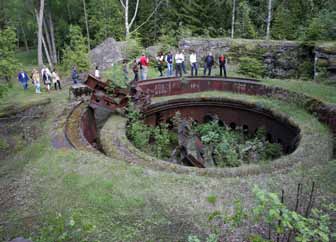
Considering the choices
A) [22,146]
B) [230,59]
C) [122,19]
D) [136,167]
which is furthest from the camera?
[122,19]

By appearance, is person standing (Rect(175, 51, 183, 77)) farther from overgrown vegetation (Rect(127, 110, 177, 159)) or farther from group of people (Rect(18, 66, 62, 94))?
group of people (Rect(18, 66, 62, 94))

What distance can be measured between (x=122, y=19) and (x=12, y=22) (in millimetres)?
12285

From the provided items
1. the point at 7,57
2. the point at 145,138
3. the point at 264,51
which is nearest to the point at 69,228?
the point at 145,138

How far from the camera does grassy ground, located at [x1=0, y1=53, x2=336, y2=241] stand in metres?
4.14

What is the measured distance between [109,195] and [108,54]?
14.3m

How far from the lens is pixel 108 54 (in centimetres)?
1791

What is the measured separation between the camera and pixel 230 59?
1775 centimetres

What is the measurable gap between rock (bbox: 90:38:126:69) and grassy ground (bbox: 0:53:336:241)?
37.1 ft

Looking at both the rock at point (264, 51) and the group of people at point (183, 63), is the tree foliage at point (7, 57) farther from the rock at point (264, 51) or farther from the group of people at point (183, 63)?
the rock at point (264, 51)

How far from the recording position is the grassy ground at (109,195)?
4.14 m

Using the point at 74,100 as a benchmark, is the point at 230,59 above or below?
above

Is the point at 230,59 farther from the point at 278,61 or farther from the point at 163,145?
the point at 163,145

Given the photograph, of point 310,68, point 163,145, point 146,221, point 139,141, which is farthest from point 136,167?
point 310,68

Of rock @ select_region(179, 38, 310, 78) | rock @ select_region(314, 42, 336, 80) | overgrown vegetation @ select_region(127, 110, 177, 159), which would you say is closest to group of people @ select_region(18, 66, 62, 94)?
overgrown vegetation @ select_region(127, 110, 177, 159)
